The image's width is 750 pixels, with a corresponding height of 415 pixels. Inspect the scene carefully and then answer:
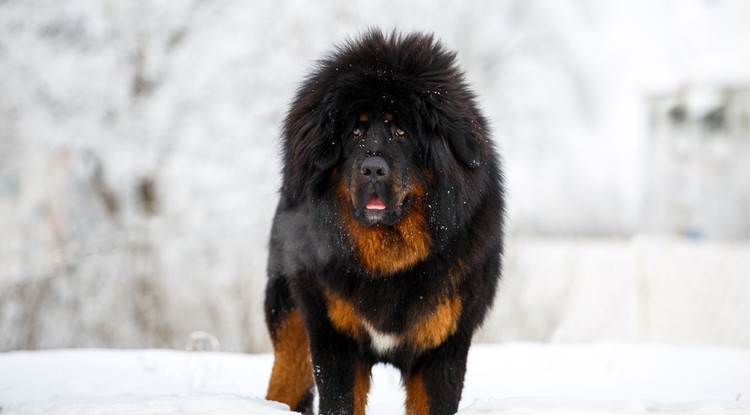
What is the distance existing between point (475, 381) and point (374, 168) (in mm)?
2482

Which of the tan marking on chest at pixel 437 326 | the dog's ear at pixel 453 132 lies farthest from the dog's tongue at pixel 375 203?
the tan marking on chest at pixel 437 326

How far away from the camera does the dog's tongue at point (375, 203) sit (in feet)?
11.1

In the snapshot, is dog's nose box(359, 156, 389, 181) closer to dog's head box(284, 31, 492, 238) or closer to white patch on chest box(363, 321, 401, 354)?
dog's head box(284, 31, 492, 238)

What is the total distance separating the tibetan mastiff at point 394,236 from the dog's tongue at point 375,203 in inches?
2.5

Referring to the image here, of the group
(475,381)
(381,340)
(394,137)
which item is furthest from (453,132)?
(475,381)

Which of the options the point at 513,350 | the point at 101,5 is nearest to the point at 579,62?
the point at 101,5

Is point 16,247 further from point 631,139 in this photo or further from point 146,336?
point 631,139

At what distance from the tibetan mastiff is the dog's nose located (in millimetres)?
103

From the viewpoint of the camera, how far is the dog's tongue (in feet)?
11.1

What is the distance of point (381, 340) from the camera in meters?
3.58

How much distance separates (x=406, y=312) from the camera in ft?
11.6

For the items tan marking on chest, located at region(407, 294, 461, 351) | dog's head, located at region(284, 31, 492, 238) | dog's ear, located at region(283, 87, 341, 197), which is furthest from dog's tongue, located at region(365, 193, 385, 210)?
tan marking on chest, located at region(407, 294, 461, 351)

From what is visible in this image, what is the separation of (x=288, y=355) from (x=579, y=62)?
17.9 metres

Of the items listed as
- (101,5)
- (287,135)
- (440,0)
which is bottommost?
(287,135)
